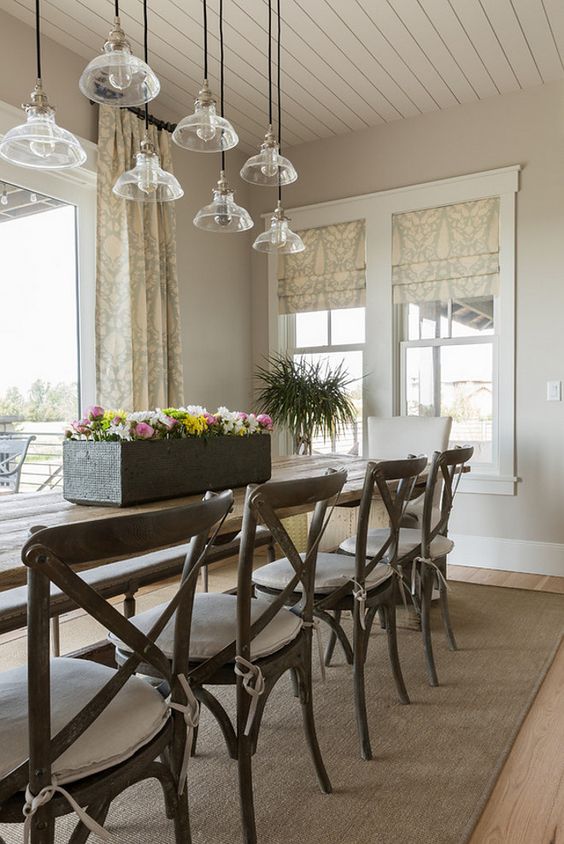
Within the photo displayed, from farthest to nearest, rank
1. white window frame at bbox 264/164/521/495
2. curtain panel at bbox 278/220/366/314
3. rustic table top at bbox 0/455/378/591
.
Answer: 1. curtain panel at bbox 278/220/366/314
2. white window frame at bbox 264/164/521/495
3. rustic table top at bbox 0/455/378/591

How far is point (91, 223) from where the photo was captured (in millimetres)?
3693

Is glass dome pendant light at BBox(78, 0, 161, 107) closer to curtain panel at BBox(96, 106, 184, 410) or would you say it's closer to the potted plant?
the potted plant

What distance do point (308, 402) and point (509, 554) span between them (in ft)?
5.34

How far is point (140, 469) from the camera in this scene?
5.84ft

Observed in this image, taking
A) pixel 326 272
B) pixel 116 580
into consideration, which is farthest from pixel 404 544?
pixel 326 272

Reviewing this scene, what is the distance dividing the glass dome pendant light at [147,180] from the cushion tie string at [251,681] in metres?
1.54

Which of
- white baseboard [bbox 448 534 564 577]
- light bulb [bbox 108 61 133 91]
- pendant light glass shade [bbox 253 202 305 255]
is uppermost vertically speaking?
light bulb [bbox 108 61 133 91]

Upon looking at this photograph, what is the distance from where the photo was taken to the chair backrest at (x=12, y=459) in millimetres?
3232

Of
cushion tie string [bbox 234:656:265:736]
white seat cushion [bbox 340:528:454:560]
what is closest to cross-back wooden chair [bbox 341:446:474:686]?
white seat cushion [bbox 340:528:454:560]

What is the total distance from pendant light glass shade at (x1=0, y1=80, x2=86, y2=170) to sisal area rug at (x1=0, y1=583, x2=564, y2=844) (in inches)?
70.7

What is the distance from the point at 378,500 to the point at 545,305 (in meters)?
1.71

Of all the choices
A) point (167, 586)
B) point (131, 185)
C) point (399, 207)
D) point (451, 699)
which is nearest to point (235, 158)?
point (399, 207)

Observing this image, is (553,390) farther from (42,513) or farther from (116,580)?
(42,513)

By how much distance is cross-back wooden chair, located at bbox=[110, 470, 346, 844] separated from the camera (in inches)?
55.1
